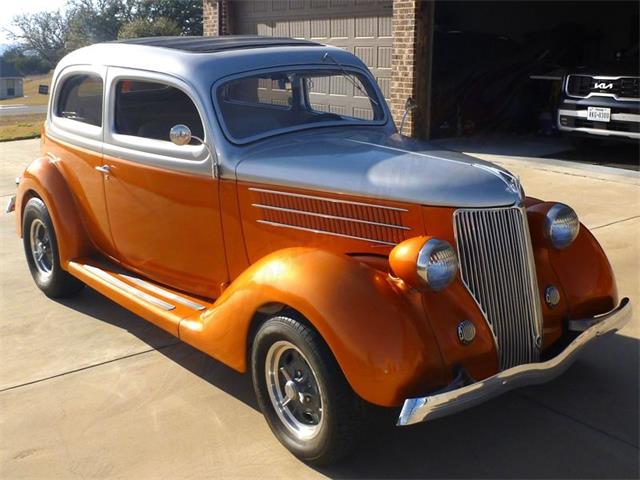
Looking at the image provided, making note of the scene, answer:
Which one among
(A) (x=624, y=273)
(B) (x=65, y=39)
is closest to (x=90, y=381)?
(A) (x=624, y=273)

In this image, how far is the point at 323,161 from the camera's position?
3.54 meters

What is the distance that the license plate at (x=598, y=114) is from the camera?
31.6ft

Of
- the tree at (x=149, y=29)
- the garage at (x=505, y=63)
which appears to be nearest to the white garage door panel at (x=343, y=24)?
the garage at (x=505, y=63)

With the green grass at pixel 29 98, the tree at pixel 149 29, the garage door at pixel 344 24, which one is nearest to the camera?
the garage door at pixel 344 24

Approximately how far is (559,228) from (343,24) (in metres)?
8.25

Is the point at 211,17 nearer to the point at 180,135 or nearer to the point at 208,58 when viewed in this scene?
the point at 208,58

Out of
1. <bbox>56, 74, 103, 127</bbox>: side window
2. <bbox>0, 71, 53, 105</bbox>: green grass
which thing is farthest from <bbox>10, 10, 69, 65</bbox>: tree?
<bbox>56, 74, 103, 127</bbox>: side window

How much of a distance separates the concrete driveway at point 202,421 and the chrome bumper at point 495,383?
39cm

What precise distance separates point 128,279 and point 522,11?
11.7 metres

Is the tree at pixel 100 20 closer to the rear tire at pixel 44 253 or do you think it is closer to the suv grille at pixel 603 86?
the suv grille at pixel 603 86

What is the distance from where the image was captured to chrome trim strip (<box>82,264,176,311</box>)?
4.06m

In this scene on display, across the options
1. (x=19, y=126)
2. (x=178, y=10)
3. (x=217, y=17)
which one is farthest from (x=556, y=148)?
(x=178, y=10)

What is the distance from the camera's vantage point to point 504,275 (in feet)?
10.6

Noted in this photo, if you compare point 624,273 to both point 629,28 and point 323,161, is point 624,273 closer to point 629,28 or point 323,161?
point 323,161
